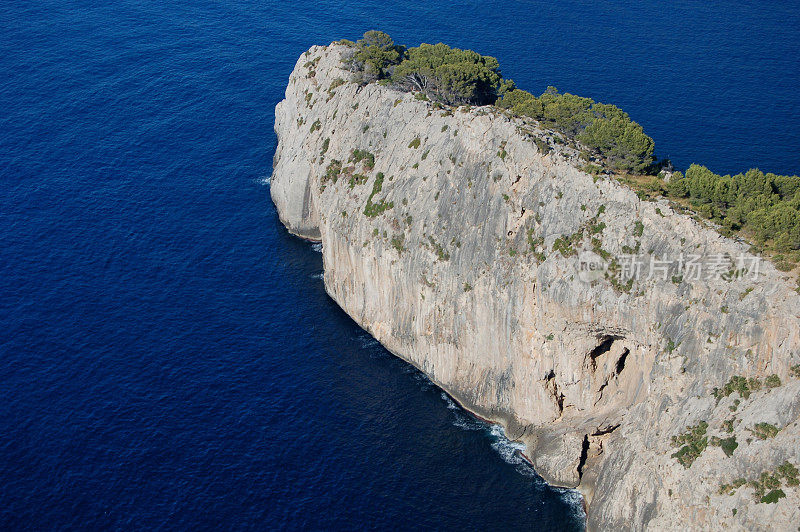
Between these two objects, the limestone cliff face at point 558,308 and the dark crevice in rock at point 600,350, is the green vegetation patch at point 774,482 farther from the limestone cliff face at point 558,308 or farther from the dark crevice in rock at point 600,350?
the dark crevice in rock at point 600,350

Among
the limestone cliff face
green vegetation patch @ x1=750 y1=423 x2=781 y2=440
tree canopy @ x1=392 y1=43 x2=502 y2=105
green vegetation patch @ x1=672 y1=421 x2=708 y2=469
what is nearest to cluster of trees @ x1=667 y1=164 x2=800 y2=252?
the limestone cliff face

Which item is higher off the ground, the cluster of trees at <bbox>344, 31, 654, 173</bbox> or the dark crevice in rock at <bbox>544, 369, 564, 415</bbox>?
the cluster of trees at <bbox>344, 31, 654, 173</bbox>

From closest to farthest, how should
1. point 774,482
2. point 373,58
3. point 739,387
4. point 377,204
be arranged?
point 774,482 < point 739,387 < point 377,204 < point 373,58

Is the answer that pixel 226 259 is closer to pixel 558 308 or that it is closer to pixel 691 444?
pixel 558 308

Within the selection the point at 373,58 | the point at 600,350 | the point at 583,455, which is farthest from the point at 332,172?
the point at 583,455

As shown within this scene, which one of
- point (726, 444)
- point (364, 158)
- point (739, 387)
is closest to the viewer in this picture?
point (726, 444)

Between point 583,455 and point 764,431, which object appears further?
point 583,455

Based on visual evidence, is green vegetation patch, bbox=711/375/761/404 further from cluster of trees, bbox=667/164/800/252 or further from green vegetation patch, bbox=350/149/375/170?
green vegetation patch, bbox=350/149/375/170

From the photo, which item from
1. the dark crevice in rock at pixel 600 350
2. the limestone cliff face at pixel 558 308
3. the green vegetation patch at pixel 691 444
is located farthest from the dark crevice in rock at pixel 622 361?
the green vegetation patch at pixel 691 444
